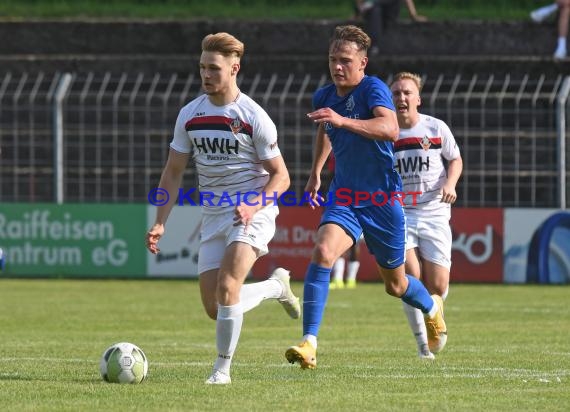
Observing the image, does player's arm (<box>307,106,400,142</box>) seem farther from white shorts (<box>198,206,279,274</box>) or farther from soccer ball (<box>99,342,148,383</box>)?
soccer ball (<box>99,342,148,383</box>)

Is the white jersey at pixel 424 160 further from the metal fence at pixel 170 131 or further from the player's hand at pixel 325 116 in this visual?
the metal fence at pixel 170 131

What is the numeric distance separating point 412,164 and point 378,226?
6.26 feet

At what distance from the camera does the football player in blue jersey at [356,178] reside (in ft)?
30.0

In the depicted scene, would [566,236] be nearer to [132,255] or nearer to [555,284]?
[555,284]

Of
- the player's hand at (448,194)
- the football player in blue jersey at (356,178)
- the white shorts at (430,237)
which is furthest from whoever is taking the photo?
the white shorts at (430,237)

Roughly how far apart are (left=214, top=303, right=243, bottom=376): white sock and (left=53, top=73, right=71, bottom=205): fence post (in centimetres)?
1343

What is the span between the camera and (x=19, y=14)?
28.3 metres

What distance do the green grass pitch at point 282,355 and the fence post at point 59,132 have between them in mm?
2681

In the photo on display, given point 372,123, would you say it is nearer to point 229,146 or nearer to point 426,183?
point 229,146

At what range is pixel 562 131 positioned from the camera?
20.5 meters

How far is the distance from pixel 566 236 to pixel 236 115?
12.6m

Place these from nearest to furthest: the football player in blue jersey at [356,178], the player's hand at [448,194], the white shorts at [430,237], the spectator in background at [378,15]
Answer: the football player in blue jersey at [356,178]
the player's hand at [448,194]
the white shorts at [430,237]
the spectator in background at [378,15]

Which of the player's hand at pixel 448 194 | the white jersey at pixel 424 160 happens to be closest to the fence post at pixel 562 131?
the white jersey at pixel 424 160

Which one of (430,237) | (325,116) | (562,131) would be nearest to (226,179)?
(325,116)
